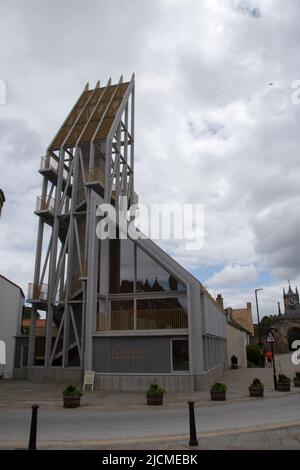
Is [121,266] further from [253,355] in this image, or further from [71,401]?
[253,355]

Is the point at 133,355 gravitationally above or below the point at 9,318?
below

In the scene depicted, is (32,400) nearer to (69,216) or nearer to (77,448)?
(77,448)

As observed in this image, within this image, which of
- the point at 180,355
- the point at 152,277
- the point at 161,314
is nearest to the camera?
the point at 180,355

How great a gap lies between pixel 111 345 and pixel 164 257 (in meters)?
5.56

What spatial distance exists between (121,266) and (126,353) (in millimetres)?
5656

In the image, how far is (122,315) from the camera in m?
23.5

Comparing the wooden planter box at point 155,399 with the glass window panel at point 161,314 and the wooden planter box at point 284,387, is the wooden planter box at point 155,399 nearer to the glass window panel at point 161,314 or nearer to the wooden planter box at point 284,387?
the glass window panel at point 161,314

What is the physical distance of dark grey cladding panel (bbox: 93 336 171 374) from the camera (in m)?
21.1

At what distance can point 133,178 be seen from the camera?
119 ft

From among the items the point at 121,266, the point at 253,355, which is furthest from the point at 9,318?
the point at 253,355

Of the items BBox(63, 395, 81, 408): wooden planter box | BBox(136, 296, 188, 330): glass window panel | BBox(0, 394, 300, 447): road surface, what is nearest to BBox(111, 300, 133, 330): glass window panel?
BBox(136, 296, 188, 330): glass window panel

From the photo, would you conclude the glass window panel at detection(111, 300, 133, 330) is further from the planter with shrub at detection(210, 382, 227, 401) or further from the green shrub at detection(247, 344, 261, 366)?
the green shrub at detection(247, 344, 261, 366)

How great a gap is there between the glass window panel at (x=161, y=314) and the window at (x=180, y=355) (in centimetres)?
98

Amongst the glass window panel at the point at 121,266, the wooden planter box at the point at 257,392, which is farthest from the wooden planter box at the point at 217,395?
the glass window panel at the point at 121,266
